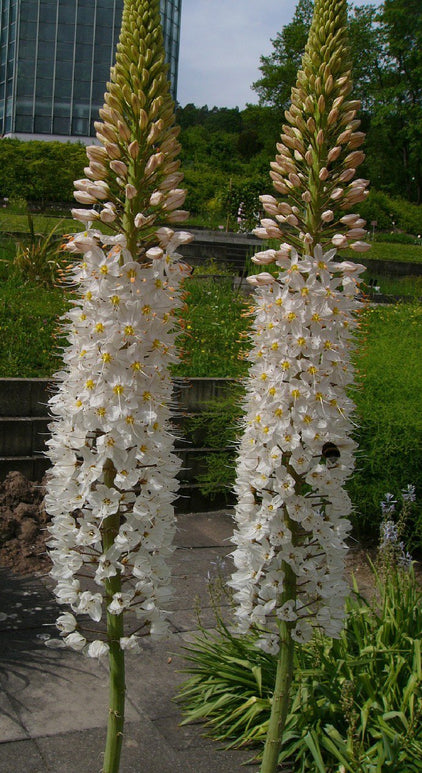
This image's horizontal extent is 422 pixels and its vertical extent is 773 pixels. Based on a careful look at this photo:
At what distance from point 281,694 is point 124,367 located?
4.80ft

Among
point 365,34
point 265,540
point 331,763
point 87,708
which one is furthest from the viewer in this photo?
point 365,34

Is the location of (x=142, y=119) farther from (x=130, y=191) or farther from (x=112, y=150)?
(x=130, y=191)

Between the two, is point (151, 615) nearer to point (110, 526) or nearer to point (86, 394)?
point (110, 526)

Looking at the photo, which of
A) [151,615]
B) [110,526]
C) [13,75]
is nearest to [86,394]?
[110,526]

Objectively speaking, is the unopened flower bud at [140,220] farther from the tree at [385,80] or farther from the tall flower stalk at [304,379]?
the tree at [385,80]

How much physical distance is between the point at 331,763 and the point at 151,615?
1459 millimetres

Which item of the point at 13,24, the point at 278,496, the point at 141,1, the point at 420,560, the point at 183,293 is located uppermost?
the point at 13,24

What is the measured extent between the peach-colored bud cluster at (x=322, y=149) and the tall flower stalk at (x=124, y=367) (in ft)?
1.67

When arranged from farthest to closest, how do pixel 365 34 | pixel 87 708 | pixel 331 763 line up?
pixel 365 34 < pixel 87 708 < pixel 331 763

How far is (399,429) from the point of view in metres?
6.47

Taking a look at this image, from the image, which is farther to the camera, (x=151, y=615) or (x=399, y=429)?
(x=399, y=429)

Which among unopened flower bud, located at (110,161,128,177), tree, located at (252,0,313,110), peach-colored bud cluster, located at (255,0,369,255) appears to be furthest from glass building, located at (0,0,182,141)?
unopened flower bud, located at (110,161,128,177)

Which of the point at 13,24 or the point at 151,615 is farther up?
the point at 13,24

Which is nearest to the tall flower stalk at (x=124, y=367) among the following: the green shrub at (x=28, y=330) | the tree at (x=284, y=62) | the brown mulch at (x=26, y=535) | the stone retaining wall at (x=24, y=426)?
the brown mulch at (x=26, y=535)
